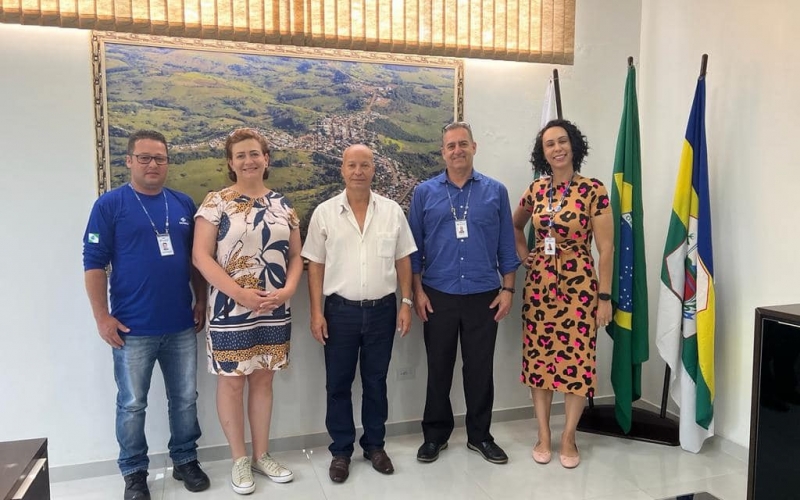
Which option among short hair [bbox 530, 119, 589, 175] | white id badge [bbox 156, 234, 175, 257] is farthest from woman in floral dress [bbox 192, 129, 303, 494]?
short hair [bbox 530, 119, 589, 175]

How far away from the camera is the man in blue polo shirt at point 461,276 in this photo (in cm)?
287

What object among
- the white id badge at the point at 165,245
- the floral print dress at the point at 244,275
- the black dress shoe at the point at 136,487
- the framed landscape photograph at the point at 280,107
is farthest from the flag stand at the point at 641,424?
the white id badge at the point at 165,245

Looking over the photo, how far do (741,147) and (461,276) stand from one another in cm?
165

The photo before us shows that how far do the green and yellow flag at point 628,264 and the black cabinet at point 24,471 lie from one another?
9.08ft

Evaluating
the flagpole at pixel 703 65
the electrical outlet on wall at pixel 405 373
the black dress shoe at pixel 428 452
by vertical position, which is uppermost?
the flagpole at pixel 703 65

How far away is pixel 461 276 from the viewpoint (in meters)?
2.86

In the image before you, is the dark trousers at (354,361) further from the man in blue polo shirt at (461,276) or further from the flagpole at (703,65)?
the flagpole at (703,65)

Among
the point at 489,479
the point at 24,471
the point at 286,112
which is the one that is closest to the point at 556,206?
the point at 489,479

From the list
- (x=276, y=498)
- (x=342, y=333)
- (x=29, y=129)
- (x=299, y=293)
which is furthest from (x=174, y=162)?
(x=276, y=498)

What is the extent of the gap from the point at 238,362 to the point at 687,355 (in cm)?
237

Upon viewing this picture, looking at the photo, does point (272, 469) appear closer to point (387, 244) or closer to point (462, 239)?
point (387, 244)

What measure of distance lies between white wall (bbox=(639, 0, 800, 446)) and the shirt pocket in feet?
6.02

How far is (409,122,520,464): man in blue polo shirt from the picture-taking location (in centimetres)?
287

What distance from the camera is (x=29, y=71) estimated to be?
2641 millimetres
